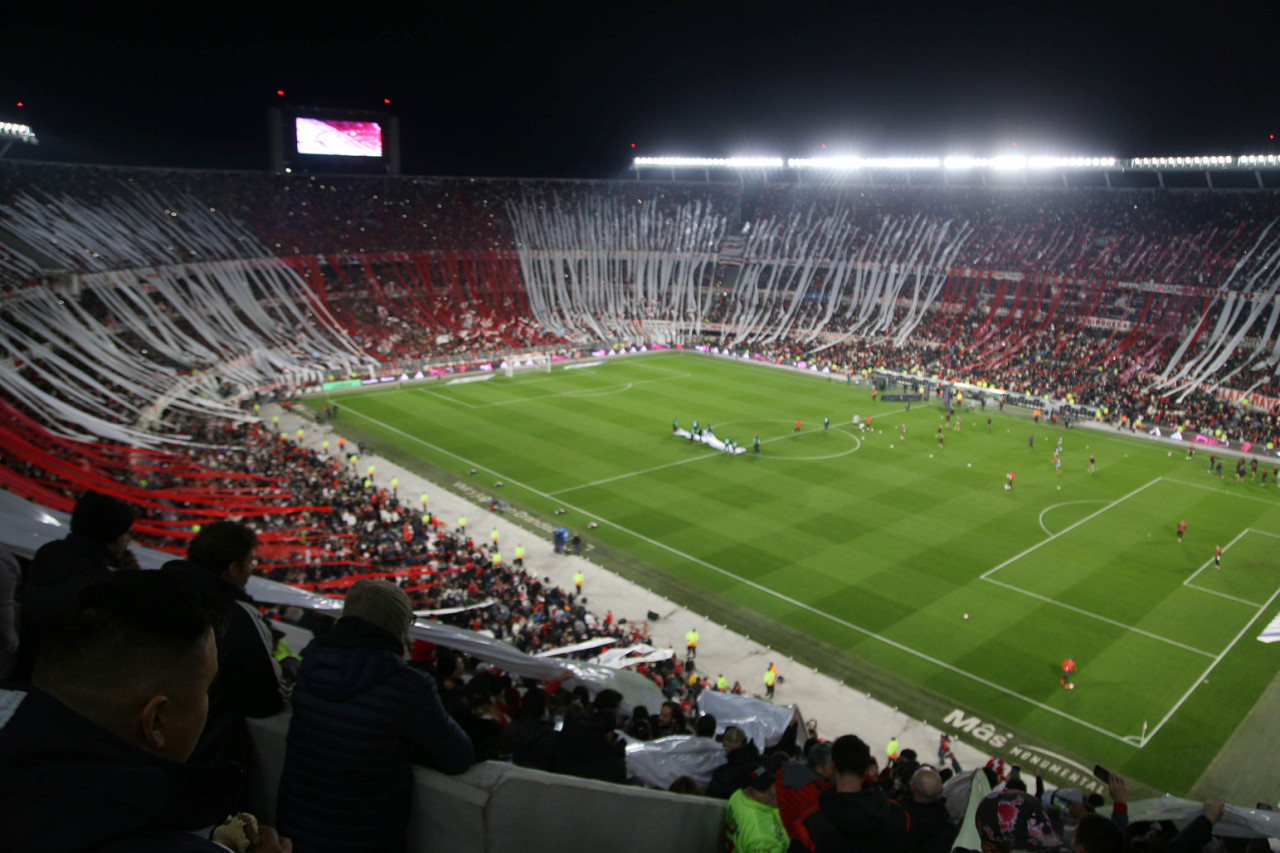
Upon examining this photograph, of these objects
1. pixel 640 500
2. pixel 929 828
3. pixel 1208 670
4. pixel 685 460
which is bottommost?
pixel 1208 670

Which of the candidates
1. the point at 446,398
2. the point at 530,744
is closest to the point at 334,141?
the point at 446,398

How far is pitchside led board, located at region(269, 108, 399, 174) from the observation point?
73.2 meters

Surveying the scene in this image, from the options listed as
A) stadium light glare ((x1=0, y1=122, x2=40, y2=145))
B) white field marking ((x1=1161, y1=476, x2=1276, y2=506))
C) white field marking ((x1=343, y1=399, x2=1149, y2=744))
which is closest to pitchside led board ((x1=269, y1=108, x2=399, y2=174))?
stadium light glare ((x1=0, y1=122, x2=40, y2=145))

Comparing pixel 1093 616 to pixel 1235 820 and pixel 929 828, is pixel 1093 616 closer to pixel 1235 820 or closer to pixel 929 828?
pixel 1235 820

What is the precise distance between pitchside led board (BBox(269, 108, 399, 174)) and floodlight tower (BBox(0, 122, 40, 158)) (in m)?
18.0

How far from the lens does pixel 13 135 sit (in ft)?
200

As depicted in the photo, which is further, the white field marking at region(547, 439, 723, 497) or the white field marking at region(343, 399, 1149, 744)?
the white field marking at region(547, 439, 723, 497)

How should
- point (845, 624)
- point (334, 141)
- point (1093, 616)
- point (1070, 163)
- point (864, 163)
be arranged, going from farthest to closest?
1. point (864, 163)
2. point (334, 141)
3. point (1070, 163)
4. point (1093, 616)
5. point (845, 624)

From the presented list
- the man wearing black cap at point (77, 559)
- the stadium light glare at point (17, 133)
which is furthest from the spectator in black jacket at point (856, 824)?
the stadium light glare at point (17, 133)

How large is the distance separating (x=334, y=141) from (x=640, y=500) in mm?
57325

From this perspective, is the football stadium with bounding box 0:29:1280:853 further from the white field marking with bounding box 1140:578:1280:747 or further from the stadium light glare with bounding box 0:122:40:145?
the stadium light glare with bounding box 0:122:40:145

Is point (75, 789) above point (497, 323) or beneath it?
above

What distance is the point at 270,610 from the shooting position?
11.0 m

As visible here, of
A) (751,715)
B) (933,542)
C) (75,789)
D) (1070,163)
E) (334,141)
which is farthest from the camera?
(334,141)
